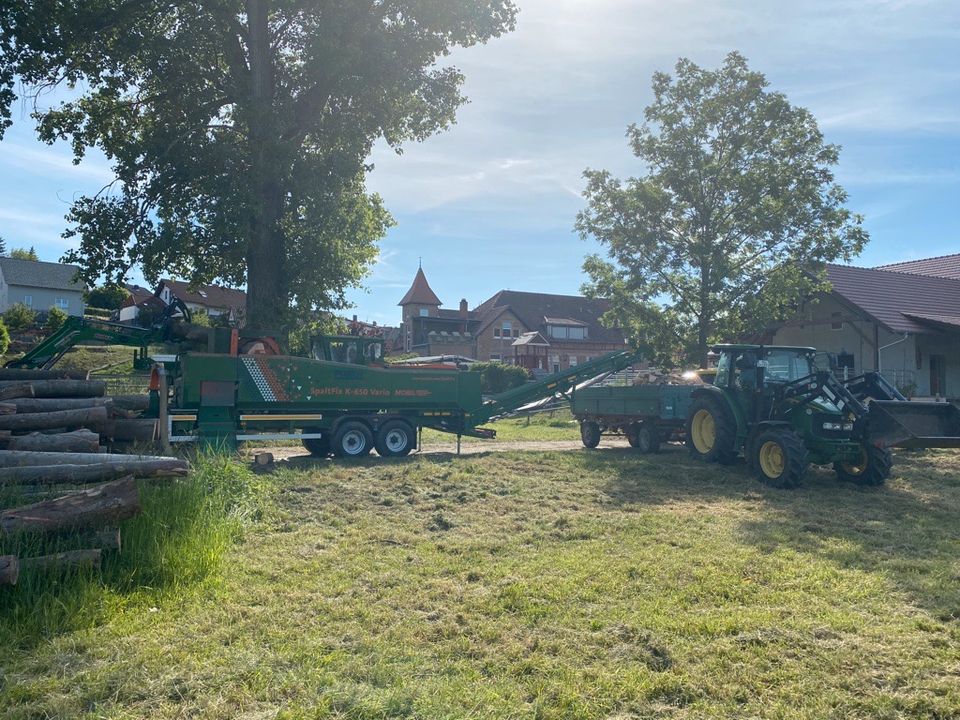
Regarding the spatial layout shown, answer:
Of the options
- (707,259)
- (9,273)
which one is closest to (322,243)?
(707,259)

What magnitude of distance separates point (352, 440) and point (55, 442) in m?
8.15

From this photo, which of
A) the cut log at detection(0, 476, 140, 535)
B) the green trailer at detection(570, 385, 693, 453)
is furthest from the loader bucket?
the cut log at detection(0, 476, 140, 535)

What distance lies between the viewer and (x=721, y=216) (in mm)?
20750

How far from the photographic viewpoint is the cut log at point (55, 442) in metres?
8.02

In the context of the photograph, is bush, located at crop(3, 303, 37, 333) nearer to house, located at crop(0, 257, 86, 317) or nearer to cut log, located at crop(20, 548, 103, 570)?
house, located at crop(0, 257, 86, 317)

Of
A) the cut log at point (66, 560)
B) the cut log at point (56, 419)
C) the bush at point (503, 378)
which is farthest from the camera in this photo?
the bush at point (503, 378)

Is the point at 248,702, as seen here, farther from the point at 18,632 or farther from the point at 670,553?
the point at 670,553

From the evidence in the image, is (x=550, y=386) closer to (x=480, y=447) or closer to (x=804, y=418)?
(x=480, y=447)

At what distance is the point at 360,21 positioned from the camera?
19000 millimetres

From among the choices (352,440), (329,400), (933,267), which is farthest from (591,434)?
(933,267)

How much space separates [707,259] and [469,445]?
7886mm

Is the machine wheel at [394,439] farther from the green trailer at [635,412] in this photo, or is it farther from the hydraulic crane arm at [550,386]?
the green trailer at [635,412]

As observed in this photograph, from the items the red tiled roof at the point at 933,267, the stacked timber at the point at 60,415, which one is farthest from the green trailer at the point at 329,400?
the red tiled roof at the point at 933,267

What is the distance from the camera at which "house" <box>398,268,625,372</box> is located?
6103 centimetres
